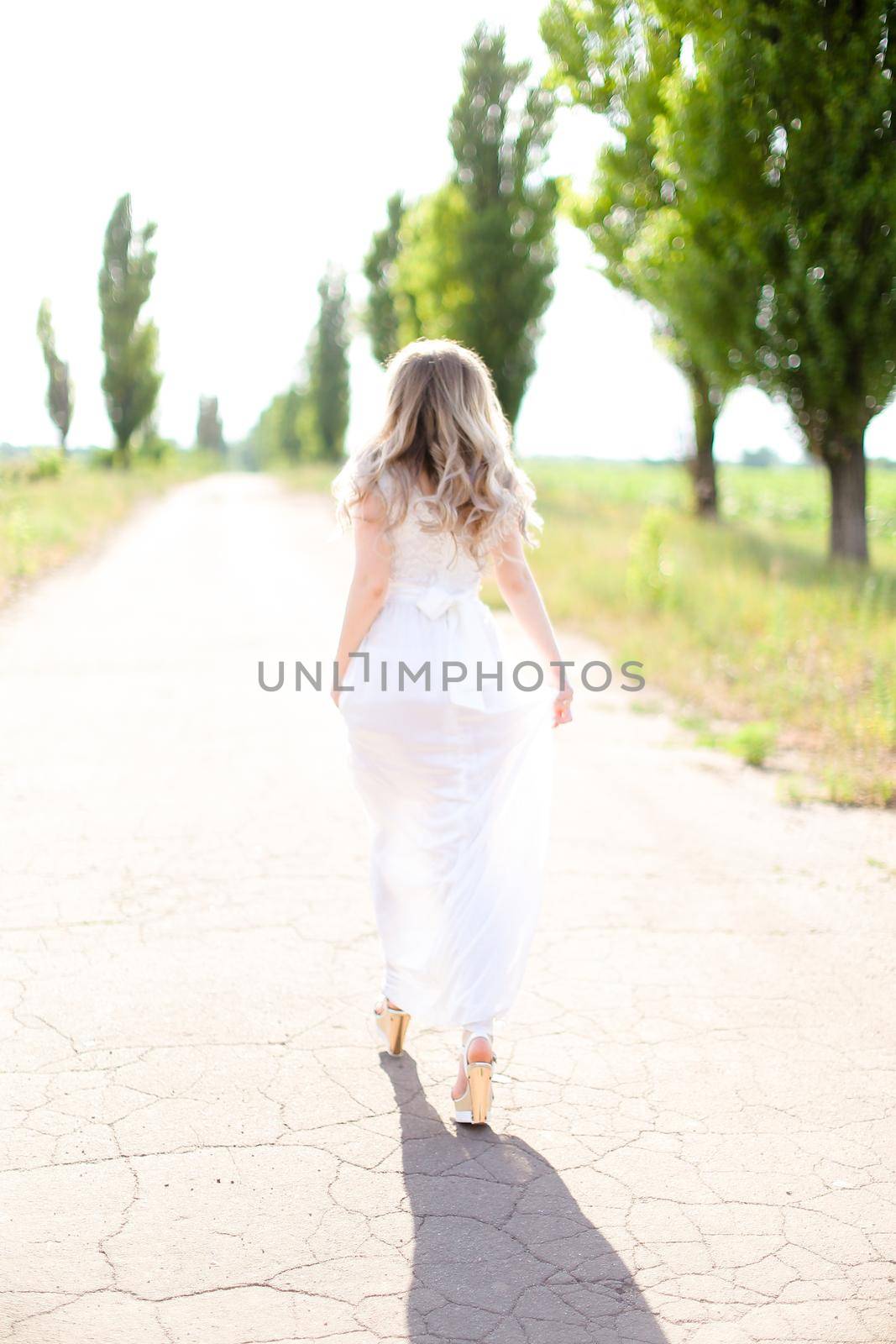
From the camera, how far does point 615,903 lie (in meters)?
4.73

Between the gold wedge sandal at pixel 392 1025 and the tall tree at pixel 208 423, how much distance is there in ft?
308

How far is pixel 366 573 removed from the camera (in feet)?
10.8

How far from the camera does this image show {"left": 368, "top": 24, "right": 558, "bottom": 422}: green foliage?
2638cm

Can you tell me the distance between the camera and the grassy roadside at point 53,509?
1531 centimetres

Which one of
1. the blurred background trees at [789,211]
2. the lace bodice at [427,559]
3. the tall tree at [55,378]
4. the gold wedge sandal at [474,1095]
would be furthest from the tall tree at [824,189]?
the tall tree at [55,378]

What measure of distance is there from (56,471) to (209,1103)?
34673 millimetres

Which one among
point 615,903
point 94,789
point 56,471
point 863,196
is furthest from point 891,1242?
point 56,471

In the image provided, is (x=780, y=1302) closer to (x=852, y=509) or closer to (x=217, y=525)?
(x=852, y=509)

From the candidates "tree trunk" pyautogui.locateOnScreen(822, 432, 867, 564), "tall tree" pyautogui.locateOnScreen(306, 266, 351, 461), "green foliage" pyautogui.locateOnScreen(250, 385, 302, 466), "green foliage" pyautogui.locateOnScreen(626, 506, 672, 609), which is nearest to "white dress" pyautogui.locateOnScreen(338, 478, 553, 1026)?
A: "green foliage" pyautogui.locateOnScreen(626, 506, 672, 609)

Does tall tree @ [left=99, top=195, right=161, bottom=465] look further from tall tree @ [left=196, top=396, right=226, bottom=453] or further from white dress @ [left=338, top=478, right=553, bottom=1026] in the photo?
tall tree @ [left=196, top=396, right=226, bottom=453]

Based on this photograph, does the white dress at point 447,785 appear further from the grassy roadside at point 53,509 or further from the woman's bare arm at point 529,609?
the grassy roadside at point 53,509

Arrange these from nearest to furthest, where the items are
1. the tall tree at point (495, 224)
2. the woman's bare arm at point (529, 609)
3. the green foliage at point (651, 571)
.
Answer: the woman's bare arm at point (529, 609)
the green foliage at point (651, 571)
the tall tree at point (495, 224)

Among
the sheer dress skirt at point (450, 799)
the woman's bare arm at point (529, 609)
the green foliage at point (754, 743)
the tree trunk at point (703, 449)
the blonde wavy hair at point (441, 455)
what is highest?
the tree trunk at point (703, 449)

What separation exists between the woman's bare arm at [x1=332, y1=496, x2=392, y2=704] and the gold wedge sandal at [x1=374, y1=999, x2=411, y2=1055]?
989 millimetres
